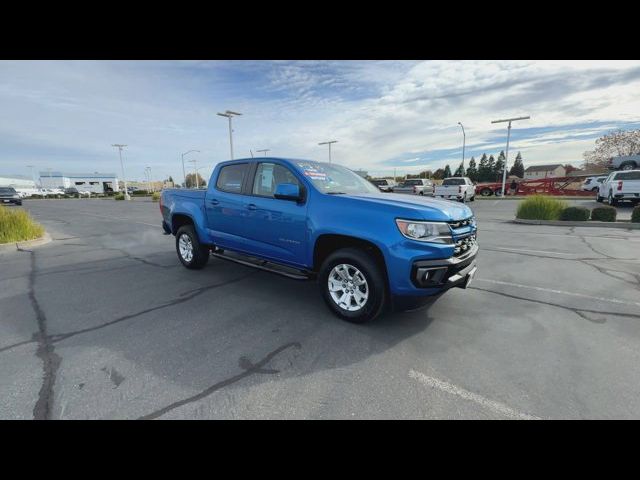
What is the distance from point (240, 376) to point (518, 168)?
109833 millimetres

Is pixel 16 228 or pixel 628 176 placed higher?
pixel 628 176

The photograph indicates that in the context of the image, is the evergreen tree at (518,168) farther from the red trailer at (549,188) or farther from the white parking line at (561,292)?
the white parking line at (561,292)

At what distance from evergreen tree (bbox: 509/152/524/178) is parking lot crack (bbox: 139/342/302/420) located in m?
105

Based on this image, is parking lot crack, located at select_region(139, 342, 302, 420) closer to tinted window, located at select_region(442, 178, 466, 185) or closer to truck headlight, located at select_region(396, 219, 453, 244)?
truck headlight, located at select_region(396, 219, 453, 244)

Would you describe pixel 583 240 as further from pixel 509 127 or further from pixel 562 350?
pixel 509 127

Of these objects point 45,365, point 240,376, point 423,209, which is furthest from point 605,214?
point 45,365

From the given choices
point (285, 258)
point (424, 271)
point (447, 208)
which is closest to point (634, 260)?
point (447, 208)

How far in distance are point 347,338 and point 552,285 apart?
3733 millimetres

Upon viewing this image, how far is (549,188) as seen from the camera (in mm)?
29188

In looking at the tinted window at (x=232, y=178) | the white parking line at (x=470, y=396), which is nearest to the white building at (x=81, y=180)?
the tinted window at (x=232, y=178)

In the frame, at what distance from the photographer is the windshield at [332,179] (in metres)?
4.14

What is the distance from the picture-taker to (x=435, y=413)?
2256 mm

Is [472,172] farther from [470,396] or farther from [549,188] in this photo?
[470,396]

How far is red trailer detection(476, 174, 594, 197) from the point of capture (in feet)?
93.2
